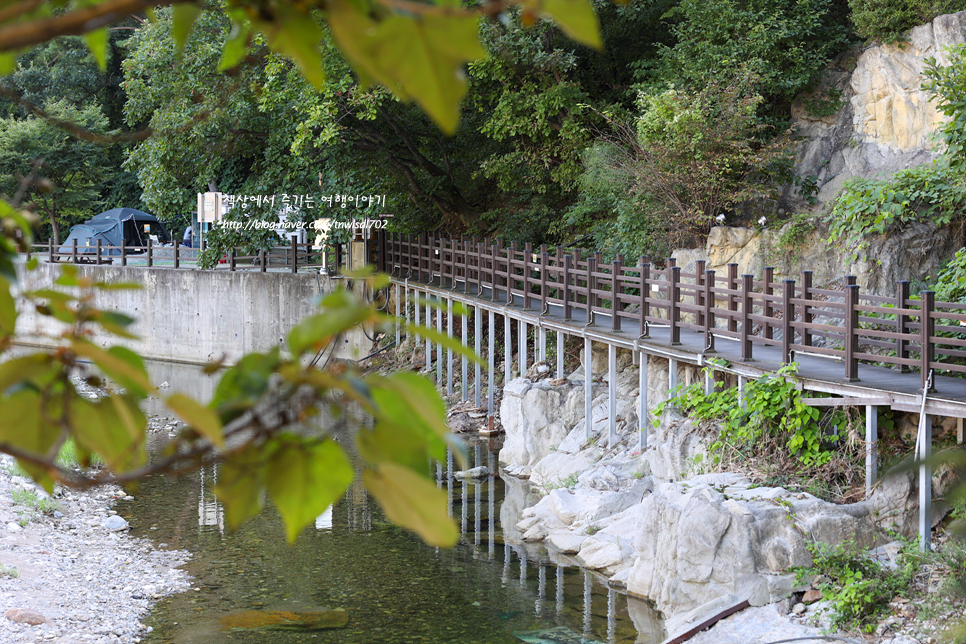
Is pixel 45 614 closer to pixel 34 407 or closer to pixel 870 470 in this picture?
pixel 870 470

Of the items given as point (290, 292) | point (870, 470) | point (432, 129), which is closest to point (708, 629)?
point (870, 470)

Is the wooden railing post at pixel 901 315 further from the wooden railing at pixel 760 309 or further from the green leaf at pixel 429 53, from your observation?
the green leaf at pixel 429 53

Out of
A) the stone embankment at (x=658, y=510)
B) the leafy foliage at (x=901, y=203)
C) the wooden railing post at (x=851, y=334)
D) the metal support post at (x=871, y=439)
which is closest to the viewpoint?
the stone embankment at (x=658, y=510)

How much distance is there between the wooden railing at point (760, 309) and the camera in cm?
932

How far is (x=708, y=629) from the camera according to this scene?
858 centimetres

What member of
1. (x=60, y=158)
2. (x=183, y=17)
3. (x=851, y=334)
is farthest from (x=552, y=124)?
(x=60, y=158)

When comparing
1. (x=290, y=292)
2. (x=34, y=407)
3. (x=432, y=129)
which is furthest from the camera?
(x=290, y=292)

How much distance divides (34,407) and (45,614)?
Result: 967 centimetres

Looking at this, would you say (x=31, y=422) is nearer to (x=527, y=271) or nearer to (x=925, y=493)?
(x=925, y=493)

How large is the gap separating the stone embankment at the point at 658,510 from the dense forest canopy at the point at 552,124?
164 inches

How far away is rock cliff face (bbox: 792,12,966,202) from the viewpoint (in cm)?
1775

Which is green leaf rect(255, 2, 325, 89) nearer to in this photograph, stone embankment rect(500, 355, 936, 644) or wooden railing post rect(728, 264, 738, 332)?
stone embankment rect(500, 355, 936, 644)

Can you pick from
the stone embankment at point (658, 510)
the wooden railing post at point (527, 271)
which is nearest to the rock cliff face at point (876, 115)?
the wooden railing post at point (527, 271)

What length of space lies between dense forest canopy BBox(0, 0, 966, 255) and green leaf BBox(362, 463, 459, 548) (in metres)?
14.2
